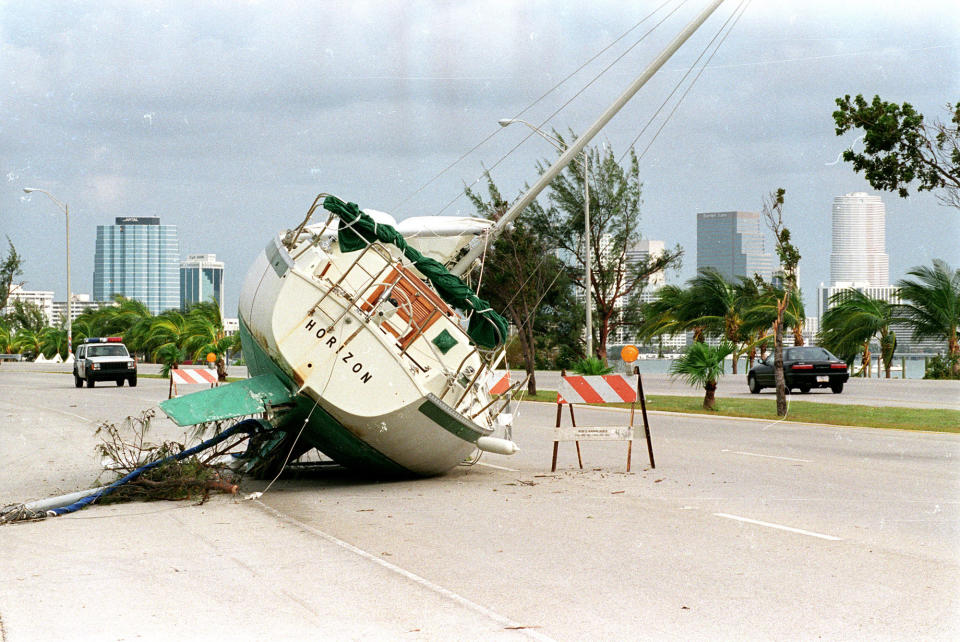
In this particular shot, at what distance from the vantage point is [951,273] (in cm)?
3956

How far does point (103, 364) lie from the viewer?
1677 inches

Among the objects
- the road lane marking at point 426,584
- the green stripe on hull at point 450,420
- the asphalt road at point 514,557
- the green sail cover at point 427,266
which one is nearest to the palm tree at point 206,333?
the asphalt road at point 514,557

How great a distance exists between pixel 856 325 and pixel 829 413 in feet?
64.0

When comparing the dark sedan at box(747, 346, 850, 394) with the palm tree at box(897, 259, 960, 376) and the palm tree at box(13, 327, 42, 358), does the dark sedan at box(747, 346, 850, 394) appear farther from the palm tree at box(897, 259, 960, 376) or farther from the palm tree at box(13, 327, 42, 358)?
the palm tree at box(13, 327, 42, 358)

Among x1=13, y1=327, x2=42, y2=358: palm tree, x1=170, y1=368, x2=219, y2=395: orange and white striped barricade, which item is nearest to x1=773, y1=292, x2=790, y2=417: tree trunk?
x1=170, y1=368, x2=219, y2=395: orange and white striped barricade

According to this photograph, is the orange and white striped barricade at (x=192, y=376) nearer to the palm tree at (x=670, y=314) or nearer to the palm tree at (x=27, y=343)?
the palm tree at (x=670, y=314)

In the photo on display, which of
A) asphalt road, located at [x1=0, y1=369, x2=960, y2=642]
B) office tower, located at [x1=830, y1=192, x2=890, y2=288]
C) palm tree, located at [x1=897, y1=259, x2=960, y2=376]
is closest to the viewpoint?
asphalt road, located at [x1=0, y1=369, x2=960, y2=642]

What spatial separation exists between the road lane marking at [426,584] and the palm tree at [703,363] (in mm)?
17180

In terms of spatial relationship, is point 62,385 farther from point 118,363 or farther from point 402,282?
point 402,282

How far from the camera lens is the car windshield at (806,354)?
34.1 m

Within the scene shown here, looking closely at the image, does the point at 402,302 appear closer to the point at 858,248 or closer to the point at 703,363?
the point at 703,363

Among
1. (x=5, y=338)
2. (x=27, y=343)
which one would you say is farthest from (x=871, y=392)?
(x=5, y=338)

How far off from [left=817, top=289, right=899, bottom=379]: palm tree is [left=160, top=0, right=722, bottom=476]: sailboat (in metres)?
31.3

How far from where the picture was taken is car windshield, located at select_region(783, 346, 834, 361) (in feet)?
112
